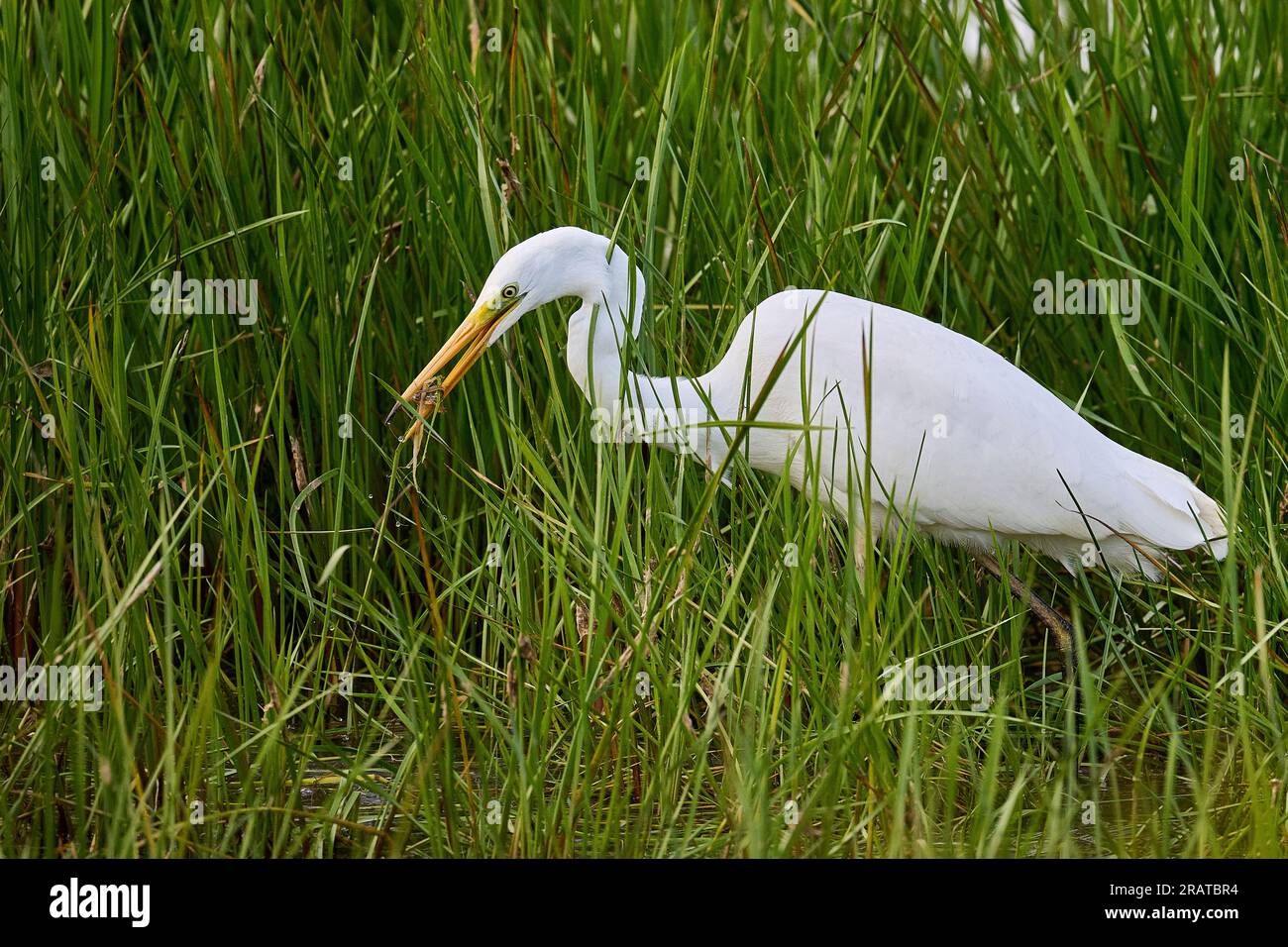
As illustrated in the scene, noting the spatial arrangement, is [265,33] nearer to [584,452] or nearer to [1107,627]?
[584,452]

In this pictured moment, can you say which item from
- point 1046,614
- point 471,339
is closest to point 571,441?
point 471,339

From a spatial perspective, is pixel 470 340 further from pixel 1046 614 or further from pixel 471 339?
pixel 1046 614

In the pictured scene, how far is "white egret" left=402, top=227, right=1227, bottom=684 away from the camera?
3115 mm

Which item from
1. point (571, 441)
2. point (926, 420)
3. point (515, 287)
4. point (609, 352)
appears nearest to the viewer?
point (571, 441)

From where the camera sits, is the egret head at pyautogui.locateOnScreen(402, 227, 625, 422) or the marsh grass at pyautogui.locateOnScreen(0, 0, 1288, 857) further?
the egret head at pyautogui.locateOnScreen(402, 227, 625, 422)

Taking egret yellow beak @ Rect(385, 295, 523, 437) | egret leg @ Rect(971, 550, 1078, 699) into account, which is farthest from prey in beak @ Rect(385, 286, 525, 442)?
egret leg @ Rect(971, 550, 1078, 699)

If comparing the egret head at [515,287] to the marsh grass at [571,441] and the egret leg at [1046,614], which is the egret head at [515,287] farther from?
the egret leg at [1046,614]

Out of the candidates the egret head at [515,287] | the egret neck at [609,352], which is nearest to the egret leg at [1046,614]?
the egret neck at [609,352]

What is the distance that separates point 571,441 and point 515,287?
379mm

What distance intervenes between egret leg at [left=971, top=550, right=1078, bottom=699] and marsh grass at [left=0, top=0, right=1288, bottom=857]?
0.22 feet

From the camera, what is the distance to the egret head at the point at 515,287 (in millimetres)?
2928

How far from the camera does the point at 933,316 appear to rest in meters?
4.12

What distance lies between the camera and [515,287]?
9.67ft

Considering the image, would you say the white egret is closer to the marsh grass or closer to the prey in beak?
the prey in beak
